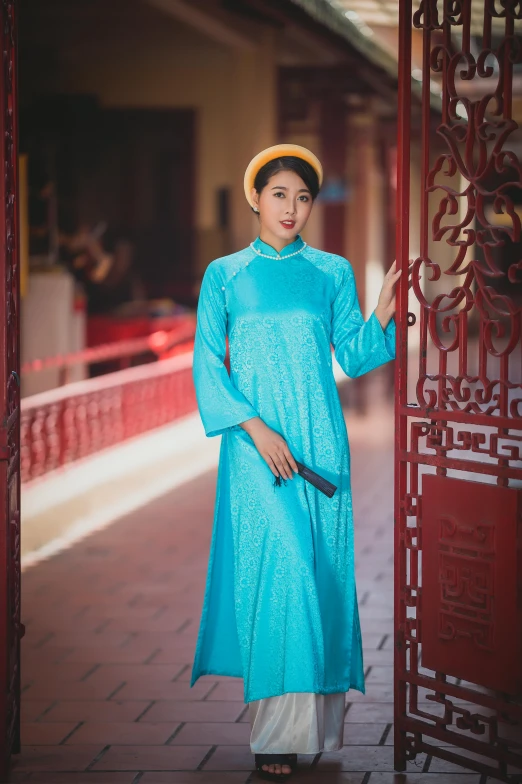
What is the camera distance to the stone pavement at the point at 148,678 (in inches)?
123

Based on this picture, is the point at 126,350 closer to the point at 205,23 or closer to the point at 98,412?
the point at 98,412

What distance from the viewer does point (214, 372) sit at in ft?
10.2

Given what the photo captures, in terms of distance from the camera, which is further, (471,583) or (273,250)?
(273,250)

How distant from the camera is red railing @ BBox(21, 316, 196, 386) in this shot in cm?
680

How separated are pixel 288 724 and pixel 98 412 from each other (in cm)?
420

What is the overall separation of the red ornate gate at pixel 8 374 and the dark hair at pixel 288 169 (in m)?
0.67

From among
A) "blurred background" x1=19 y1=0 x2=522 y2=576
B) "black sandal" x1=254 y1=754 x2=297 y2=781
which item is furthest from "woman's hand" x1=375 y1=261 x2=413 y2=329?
"blurred background" x1=19 y1=0 x2=522 y2=576

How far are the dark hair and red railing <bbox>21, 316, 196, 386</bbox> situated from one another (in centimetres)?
327

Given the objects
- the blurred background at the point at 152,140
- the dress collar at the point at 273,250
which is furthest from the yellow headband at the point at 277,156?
the blurred background at the point at 152,140

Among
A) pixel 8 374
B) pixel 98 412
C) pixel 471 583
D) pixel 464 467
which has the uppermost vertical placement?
pixel 8 374

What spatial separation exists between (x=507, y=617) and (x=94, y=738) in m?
1.31

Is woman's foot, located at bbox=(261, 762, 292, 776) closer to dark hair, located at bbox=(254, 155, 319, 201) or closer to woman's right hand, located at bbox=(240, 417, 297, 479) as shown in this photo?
A: woman's right hand, located at bbox=(240, 417, 297, 479)

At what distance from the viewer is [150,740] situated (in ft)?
11.0

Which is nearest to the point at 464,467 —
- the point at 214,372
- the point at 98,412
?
the point at 214,372
